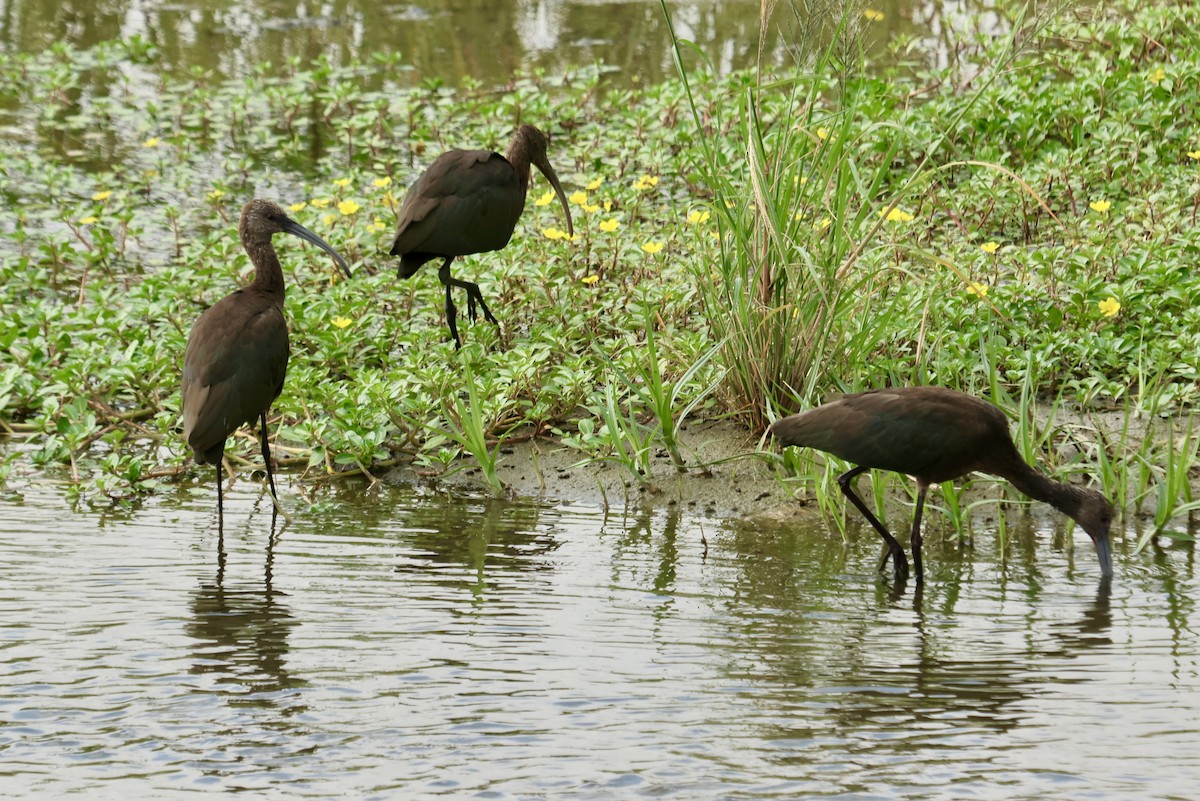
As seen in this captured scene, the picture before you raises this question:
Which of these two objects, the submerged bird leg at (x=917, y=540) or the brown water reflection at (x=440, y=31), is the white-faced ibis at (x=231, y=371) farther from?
the brown water reflection at (x=440, y=31)

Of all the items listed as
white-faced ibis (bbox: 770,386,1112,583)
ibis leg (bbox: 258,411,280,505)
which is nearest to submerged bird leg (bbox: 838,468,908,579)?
white-faced ibis (bbox: 770,386,1112,583)

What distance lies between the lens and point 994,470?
4.91m

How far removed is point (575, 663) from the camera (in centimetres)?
407

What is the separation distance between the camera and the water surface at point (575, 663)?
11.4 feet

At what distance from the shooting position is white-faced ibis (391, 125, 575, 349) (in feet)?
22.3

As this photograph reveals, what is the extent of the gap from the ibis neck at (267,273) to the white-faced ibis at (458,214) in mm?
948

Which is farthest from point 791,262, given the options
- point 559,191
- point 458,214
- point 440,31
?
point 440,31

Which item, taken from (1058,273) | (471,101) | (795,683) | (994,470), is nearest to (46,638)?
(795,683)

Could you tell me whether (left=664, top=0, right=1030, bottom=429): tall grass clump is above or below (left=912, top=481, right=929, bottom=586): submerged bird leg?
above

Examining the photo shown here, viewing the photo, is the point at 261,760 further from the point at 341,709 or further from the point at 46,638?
the point at 46,638

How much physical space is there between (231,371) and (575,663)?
193 cm

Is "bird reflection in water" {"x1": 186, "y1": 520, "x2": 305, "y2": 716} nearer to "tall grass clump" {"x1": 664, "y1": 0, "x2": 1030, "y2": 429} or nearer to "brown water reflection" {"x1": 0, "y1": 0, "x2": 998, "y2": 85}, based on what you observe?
"tall grass clump" {"x1": 664, "y1": 0, "x2": 1030, "y2": 429}

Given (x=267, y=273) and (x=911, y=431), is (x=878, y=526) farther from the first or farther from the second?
(x=267, y=273)

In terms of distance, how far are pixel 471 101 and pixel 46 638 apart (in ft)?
22.2
